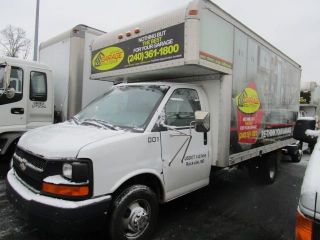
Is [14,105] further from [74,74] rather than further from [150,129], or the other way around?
[150,129]

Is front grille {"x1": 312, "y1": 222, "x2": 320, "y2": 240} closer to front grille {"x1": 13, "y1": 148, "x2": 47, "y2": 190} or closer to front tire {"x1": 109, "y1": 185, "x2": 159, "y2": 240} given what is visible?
front tire {"x1": 109, "y1": 185, "x2": 159, "y2": 240}

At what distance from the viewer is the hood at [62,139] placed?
10.8 feet

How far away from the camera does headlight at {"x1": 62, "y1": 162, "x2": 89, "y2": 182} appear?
319 cm

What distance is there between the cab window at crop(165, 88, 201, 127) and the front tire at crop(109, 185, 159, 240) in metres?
1.02

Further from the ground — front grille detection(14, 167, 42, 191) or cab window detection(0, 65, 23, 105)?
cab window detection(0, 65, 23, 105)

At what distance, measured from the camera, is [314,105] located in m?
12.8

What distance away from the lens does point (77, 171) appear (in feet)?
10.4

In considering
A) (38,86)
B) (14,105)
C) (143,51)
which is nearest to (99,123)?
(143,51)

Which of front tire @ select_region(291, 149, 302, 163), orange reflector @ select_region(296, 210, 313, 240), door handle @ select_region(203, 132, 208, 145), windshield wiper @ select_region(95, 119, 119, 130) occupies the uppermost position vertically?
windshield wiper @ select_region(95, 119, 119, 130)

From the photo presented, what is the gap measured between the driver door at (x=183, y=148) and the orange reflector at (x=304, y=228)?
216cm

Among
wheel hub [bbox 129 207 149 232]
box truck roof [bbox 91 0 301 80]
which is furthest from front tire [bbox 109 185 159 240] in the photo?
box truck roof [bbox 91 0 301 80]

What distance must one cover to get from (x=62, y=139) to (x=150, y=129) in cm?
105

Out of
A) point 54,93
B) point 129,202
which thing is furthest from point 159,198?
point 54,93

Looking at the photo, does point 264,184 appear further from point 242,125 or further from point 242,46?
point 242,46
